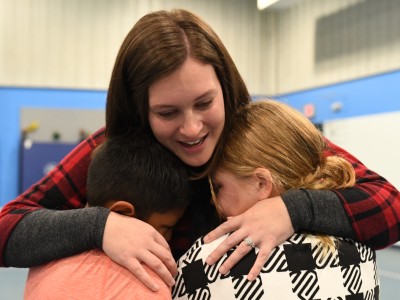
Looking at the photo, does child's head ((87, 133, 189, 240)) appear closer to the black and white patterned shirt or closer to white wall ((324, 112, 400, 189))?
the black and white patterned shirt

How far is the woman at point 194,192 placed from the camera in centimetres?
104

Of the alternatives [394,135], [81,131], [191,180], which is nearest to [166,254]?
[191,180]

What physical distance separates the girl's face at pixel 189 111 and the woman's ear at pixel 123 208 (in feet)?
0.74

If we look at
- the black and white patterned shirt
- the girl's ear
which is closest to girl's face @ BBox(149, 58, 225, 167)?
the girl's ear

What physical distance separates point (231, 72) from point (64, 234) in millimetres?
604

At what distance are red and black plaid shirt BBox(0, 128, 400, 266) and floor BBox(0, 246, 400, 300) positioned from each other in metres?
2.35

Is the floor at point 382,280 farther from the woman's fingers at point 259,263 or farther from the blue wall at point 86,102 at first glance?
the woman's fingers at point 259,263

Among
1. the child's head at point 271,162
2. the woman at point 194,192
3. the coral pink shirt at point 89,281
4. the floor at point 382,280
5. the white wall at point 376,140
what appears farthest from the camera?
the white wall at point 376,140

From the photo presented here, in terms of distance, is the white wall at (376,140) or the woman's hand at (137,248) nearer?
the woman's hand at (137,248)

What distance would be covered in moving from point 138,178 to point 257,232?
302mm

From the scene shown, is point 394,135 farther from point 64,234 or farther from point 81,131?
point 64,234

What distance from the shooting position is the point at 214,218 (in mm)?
1326

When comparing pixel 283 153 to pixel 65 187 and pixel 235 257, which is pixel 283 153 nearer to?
pixel 235 257

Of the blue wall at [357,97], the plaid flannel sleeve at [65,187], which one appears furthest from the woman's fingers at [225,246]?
Result: the blue wall at [357,97]
